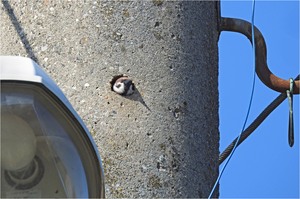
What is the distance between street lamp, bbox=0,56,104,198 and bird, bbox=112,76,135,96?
849 mm

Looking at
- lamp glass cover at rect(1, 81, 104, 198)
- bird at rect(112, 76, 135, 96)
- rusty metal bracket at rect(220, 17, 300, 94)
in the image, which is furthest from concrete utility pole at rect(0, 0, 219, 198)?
lamp glass cover at rect(1, 81, 104, 198)

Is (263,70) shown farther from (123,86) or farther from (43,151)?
(43,151)

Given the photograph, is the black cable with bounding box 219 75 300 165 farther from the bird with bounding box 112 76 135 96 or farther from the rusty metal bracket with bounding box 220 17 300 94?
the bird with bounding box 112 76 135 96

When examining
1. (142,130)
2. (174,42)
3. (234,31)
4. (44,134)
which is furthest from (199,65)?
(44,134)

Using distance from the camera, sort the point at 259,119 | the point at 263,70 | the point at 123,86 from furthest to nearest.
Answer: the point at 259,119 → the point at 263,70 → the point at 123,86

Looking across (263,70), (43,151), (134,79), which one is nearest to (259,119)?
(263,70)

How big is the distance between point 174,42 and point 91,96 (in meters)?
0.25

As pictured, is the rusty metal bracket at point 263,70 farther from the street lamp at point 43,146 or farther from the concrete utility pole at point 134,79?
the street lamp at point 43,146

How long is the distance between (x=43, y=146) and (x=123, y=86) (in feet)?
2.82

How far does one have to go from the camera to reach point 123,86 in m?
2.12

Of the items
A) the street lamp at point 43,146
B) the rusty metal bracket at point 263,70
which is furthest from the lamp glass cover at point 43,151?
the rusty metal bracket at point 263,70

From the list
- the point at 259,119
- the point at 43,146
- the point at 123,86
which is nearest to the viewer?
the point at 43,146

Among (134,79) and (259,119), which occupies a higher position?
(259,119)

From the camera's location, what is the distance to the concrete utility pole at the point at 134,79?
2.09 metres
